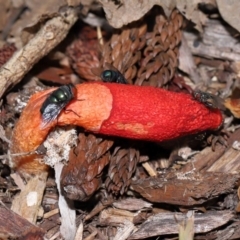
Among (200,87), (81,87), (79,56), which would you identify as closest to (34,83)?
(79,56)

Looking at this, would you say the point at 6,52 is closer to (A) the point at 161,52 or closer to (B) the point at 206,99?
(A) the point at 161,52

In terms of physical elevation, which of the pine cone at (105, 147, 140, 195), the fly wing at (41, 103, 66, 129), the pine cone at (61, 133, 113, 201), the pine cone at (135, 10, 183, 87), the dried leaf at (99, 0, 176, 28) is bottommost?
the pine cone at (105, 147, 140, 195)

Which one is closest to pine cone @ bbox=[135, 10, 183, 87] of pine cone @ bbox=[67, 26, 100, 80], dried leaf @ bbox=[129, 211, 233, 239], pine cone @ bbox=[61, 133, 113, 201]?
pine cone @ bbox=[67, 26, 100, 80]

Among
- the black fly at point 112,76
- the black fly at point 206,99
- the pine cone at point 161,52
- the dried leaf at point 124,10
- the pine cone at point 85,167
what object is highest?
the dried leaf at point 124,10

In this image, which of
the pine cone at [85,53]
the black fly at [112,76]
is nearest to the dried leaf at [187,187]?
the black fly at [112,76]

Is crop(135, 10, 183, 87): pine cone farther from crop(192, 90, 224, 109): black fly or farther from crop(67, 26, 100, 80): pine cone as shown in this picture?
crop(67, 26, 100, 80): pine cone

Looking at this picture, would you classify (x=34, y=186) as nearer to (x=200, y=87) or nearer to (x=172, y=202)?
(x=172, y=202)

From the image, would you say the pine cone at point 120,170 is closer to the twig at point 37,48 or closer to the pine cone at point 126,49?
the pine cone at point 126,49
